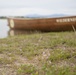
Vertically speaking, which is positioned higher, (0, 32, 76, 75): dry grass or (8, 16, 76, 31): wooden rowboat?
(0, 32, 76, 75): dry grass

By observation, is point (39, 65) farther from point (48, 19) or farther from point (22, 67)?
point (48, 19)

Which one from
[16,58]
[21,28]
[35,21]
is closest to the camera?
[16,58]

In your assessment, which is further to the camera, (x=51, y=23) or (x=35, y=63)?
(x=51, y=23)

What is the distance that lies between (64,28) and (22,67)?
7.28m

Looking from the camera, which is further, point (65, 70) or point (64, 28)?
point (64, 28)

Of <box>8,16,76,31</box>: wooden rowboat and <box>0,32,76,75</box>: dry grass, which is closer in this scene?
<box>0,32,76,75</box>: dry grass

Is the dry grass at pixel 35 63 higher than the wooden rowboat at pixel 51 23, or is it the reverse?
the dry grass at pixel 35 63

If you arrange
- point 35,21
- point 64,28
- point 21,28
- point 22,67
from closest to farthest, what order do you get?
point 22,67, point 64,28, point 35,21, point 21,28

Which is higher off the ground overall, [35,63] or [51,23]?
[35,63]

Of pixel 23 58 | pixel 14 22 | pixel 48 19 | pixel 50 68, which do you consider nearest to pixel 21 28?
pixel 14 22

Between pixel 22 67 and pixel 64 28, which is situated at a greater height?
pixel 22 67

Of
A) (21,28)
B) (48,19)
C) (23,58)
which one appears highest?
(23,58)

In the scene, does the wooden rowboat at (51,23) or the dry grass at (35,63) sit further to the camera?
the wooden rowboat at (51,23)

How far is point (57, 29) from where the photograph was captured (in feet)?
33.9
